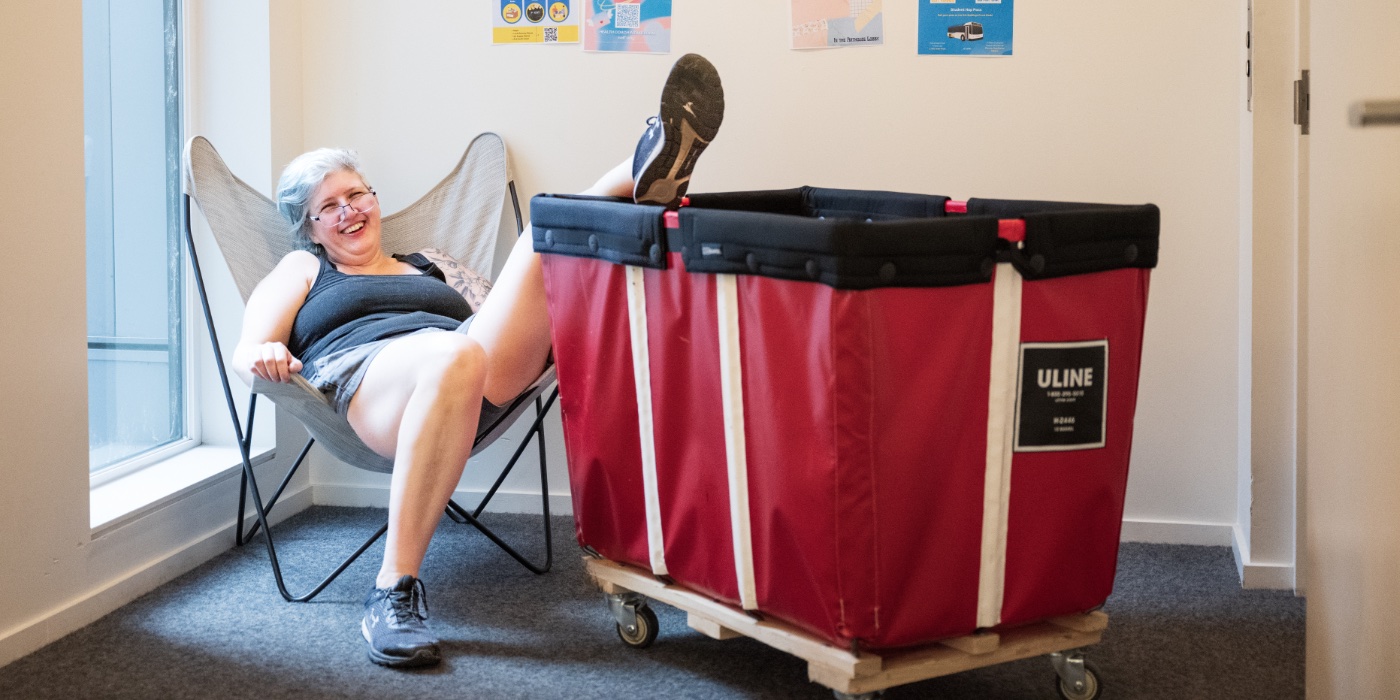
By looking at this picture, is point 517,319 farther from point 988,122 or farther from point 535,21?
point 988,122

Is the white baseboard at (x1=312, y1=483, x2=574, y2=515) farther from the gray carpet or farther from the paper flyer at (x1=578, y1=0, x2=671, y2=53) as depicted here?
the paper flyer at (x1=578, y1=0, x2=671, y2=53)

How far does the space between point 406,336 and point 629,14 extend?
3.47ft

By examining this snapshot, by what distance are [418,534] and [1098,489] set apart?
46.5 inches

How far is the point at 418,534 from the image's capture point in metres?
2.15

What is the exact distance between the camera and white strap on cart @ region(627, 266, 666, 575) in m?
1.87

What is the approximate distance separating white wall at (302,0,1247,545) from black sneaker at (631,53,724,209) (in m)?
0.84

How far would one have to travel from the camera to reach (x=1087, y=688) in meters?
1.81

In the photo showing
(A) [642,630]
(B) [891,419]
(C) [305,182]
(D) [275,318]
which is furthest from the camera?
(C) [305,182]

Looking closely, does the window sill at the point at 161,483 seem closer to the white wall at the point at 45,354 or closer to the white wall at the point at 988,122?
the white wall at the point at 45,354

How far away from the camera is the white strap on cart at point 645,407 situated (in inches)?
73.5

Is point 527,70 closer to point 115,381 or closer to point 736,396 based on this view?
point 115,381

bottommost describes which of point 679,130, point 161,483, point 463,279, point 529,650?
point 529,650

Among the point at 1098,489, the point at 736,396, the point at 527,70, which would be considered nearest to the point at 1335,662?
the point at 1098,489

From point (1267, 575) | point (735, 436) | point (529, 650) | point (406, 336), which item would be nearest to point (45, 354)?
point (406, 336)
